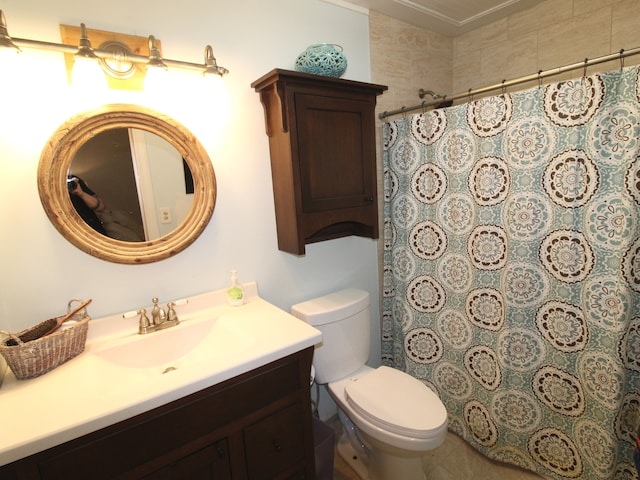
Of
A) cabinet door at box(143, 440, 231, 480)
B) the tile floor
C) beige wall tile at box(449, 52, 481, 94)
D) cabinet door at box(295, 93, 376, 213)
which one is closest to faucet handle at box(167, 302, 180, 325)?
cabinet door at box(143, 440, 231, 480)

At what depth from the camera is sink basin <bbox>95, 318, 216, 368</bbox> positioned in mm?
1141

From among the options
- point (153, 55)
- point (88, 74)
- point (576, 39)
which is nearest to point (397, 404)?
point (153, 55)

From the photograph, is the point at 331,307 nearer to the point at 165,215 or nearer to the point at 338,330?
the point at 338,330

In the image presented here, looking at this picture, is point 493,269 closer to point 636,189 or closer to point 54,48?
point 636,189

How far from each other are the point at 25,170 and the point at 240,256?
0.79m

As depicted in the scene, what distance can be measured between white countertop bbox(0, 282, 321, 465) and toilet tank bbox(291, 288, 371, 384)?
Answer: 0.85ft

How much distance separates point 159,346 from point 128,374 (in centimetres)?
19

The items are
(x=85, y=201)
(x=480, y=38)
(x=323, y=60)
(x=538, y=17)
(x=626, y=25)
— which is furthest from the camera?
(x=480, y=38)

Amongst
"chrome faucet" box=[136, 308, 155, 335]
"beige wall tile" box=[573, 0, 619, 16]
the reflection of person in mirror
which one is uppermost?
"beige wall tile" box=[573, 0, 619, 16]

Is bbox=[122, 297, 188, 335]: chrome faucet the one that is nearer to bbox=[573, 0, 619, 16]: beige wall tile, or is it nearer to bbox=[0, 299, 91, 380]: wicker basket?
bbox=[0, 299, 91, 380]: wicker basket

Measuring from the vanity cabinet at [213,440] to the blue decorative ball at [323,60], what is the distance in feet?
3.68

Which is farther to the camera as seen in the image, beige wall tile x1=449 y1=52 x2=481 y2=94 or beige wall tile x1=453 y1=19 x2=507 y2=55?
beige wall tile x1=449 y1=52 x2=481 y2=94

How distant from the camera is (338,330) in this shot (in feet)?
5.18

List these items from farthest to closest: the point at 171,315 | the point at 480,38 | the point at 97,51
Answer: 1. the point at 480,38
2. the point at 171,315
3. the point at 97,51
